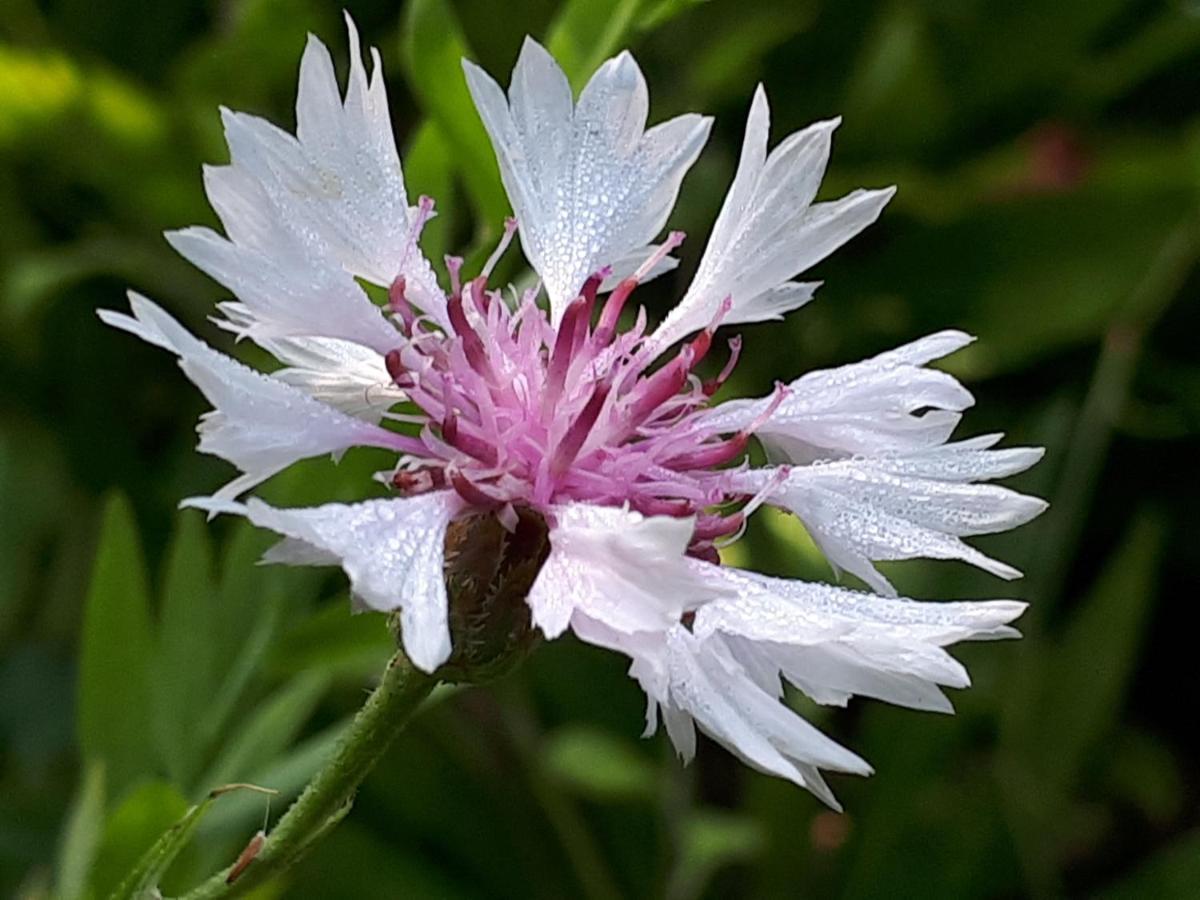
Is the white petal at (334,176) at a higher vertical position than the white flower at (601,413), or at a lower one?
higher

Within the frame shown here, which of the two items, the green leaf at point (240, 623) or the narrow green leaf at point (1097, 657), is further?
the narrow green leaf at point (1097, 657)

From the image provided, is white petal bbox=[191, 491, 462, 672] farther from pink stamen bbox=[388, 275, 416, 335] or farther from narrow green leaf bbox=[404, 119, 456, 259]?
narrow green leaf bbox=[404, 119, 456, 259]

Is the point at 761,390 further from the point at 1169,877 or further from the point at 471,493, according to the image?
the point at 471,493

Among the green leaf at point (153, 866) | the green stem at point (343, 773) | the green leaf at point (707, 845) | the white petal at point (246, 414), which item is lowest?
the green leaf at point (707, 845)

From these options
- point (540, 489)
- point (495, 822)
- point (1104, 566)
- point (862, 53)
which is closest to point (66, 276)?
point (495, 822)

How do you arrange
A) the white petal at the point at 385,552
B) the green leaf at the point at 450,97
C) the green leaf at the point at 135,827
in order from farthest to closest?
the green leaf at the point at 450,97, the green leaf at the point at 135,827, the white petal at the point at 385,552

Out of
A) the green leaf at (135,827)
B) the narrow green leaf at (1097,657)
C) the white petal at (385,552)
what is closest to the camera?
the white petal at (385,552)

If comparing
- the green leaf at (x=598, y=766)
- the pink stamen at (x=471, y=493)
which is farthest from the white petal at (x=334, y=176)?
the green leaf at (x=598, y=766)

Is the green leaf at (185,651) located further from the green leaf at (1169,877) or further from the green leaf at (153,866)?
the green leaf at (1169,877)

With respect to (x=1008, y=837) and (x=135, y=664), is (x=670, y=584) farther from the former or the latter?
(x=1008, y=837)
